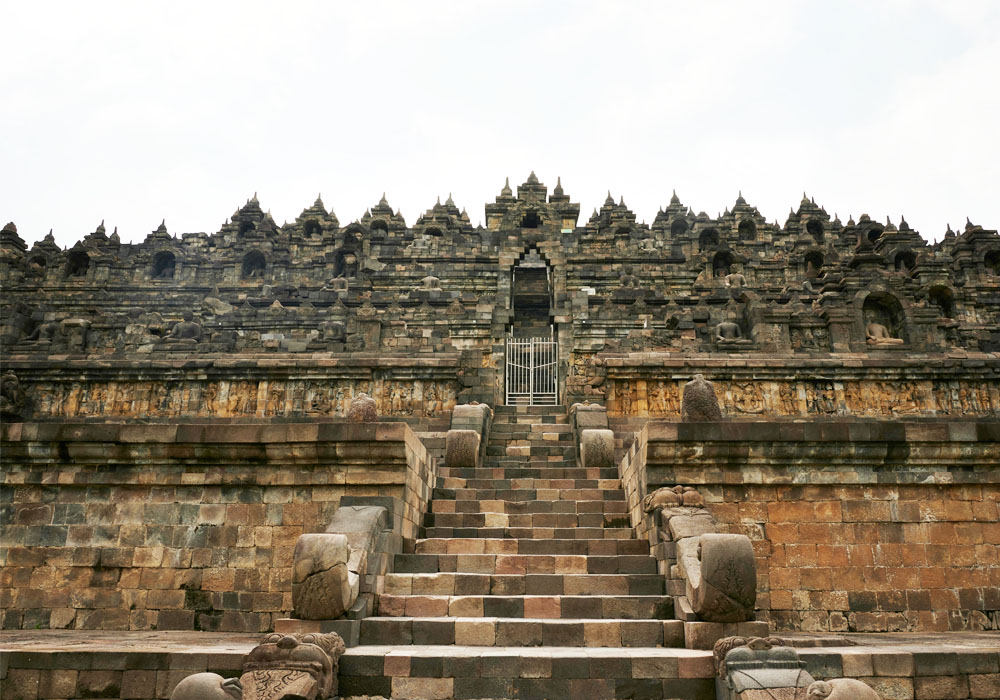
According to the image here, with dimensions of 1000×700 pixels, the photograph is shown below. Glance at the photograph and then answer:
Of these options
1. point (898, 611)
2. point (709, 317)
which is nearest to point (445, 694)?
point (898, 611)

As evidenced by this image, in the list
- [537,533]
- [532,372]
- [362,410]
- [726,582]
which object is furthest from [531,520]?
[532,372]

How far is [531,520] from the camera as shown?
809 centimetres

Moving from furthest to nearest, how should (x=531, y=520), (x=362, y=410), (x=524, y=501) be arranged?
(x=362, y=410) < (x=524, y=501) < (x=531, y=520)

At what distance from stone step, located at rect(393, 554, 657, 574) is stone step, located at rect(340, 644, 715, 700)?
5.48 ft

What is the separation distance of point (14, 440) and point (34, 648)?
3.06 metres

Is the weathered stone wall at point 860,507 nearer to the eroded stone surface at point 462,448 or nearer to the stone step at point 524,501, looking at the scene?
the stone step at point 524,501

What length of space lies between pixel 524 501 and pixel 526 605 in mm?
2221

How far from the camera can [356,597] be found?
6012mm

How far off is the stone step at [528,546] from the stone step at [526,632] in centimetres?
139

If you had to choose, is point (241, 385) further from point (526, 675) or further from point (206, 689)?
point (526, 675)

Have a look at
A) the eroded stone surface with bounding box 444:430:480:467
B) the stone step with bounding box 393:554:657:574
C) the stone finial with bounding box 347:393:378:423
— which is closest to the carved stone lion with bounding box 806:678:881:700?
the stone step with bounding box 393:554:657:574

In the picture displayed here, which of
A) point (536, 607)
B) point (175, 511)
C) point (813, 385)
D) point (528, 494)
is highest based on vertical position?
point (813, 385)

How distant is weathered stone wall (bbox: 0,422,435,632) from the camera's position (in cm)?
726

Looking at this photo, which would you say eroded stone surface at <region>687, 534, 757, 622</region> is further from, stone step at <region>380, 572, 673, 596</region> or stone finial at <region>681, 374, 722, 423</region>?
stone finial at <region>681, 374, 722, 423</region>
